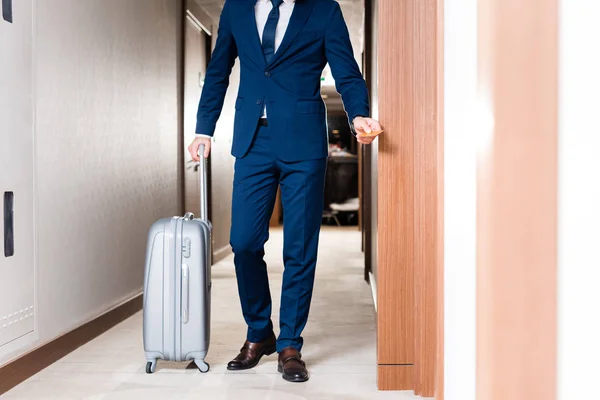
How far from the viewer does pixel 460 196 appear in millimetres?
1203

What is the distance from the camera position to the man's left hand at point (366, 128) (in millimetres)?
1897

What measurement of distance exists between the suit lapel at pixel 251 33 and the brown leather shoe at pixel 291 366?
3.08 ft

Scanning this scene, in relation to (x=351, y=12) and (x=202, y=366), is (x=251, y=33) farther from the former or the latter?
(x=351, y=12)

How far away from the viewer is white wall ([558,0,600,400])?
746 mm

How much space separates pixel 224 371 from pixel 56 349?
0.64 meters

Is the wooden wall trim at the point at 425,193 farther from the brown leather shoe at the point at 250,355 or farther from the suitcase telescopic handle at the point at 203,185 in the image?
the suitcase telescopic handle at the point at 203,185

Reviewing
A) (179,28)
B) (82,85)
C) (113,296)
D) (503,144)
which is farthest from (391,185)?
(179,28)

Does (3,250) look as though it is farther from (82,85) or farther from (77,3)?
(77,3)

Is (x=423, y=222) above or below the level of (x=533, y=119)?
below

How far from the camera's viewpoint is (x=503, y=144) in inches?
33.9

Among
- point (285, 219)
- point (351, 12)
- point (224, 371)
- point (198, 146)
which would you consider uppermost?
point (351, 12)

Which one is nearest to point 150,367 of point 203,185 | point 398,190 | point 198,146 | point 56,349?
point 56,349

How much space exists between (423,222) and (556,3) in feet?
3.62

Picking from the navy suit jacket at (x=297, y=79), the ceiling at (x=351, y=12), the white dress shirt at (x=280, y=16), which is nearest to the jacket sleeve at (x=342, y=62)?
the navy suit jacket at (x=297, y=79)
